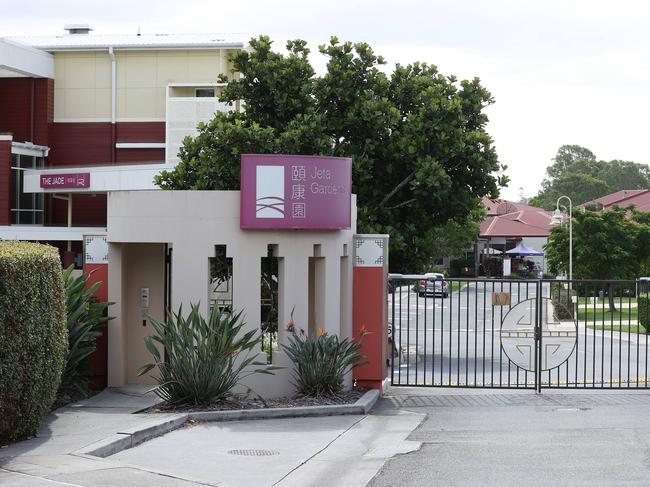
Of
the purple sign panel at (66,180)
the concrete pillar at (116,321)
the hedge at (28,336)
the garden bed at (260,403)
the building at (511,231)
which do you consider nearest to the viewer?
the hedge at (28,336)

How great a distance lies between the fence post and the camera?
1652 centimetres

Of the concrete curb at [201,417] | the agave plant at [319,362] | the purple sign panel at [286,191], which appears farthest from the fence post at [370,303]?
the purple sign panel at [286,191]

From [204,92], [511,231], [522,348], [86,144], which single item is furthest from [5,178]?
[511,231]

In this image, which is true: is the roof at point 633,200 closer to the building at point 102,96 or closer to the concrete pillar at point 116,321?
the building at point 102,96

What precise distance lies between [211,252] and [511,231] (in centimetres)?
6255

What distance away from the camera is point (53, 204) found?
46594 millimetres

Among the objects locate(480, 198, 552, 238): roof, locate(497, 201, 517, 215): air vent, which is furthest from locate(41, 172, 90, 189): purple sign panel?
locate(497, 201, 517, 215): air vent

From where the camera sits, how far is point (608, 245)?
135ft

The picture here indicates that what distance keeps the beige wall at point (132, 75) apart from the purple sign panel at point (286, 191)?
3140 cm

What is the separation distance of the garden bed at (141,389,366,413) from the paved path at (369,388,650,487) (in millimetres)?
673

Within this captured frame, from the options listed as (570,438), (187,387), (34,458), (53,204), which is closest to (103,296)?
(187,387)

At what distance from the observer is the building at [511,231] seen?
74.9 m

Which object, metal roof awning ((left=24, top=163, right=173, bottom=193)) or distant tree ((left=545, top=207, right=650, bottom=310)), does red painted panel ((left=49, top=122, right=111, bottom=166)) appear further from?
distant tree ((left=545, top=207, right=650, bottom=310))

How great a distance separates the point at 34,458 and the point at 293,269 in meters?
6.35
